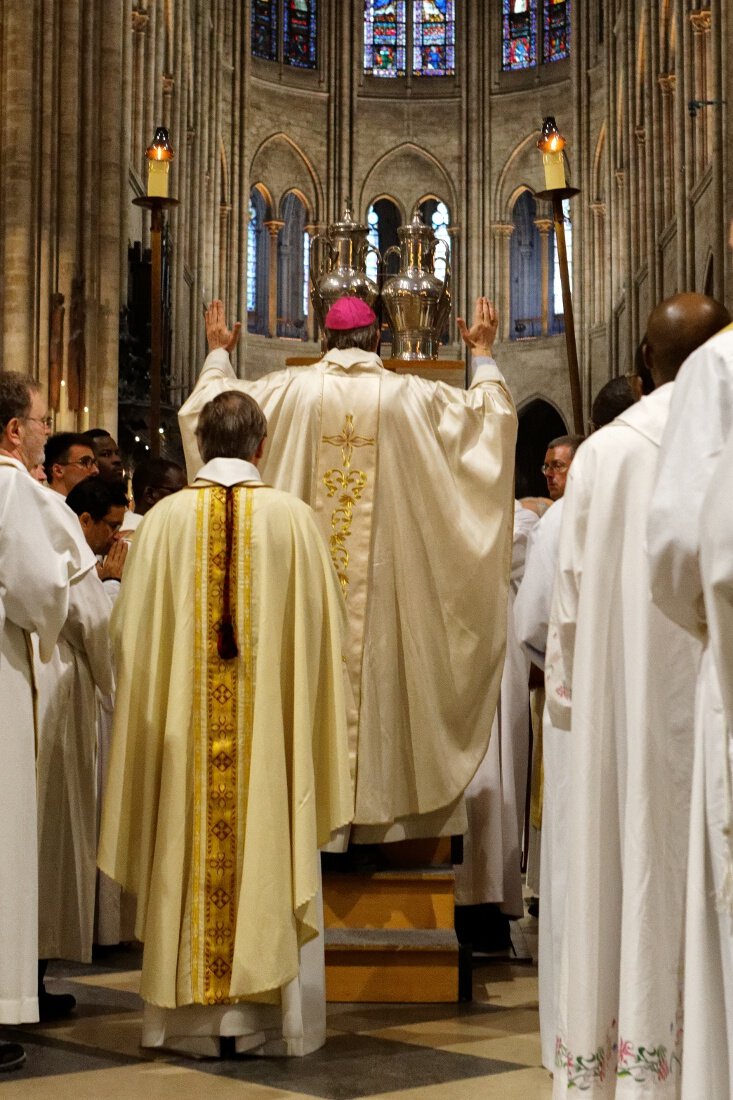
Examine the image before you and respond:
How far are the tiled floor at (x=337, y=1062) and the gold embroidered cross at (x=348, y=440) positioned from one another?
1.84 metres

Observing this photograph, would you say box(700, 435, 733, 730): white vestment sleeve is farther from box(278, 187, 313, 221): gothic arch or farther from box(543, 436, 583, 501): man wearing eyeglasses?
box(278, 187, 313, 221): gothic arch

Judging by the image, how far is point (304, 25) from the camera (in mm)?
30375

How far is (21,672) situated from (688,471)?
237 centimetres

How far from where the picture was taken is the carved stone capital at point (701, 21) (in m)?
19.6

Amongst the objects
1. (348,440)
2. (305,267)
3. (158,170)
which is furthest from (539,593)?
(305,267)

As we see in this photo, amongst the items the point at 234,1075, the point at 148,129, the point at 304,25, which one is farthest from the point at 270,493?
the point at 304,25

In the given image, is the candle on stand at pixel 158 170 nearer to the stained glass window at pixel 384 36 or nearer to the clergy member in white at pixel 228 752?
the clergy member in white at pixel 228 752

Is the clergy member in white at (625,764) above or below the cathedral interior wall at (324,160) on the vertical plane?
below

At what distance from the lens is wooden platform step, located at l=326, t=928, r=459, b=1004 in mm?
5238

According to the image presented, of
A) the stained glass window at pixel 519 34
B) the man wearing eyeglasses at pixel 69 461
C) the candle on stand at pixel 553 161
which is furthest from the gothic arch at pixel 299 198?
the man wearing eyeglasses at pixel 69 461

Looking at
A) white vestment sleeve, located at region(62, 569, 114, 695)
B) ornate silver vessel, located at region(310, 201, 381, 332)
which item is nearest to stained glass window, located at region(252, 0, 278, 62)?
ornate silver vessel, located at region(310, 201, 381, 332)

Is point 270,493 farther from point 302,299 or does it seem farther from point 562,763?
point 302,299

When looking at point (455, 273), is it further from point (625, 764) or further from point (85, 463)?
point (625, 764)

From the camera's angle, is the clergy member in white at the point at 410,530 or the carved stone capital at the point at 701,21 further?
the carved stone capital at the point at 701,21
